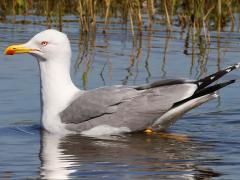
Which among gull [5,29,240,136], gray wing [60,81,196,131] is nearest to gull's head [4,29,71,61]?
gull [5,29,240,136]

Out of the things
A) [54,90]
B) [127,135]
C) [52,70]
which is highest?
[52,70]

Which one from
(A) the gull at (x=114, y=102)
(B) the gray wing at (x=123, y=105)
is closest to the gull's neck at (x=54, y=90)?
(A) the gull at (x=114, y=102)

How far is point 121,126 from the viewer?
928cm

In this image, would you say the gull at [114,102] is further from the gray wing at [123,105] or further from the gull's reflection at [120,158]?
the gull's reflection at [120,158]

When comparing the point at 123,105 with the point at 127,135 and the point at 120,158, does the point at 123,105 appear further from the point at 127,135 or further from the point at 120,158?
the point at 120,158

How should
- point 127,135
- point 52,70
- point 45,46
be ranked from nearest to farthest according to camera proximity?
point 127,135, point 45,46, point 52,70

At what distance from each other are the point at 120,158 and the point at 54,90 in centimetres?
177

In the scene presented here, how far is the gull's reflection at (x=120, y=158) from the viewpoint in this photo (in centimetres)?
743

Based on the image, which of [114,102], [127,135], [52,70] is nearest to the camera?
[114,102]

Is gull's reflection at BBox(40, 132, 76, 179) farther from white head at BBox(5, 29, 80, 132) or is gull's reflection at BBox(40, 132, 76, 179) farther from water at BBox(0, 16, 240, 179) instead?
white head at BBox(5, 29, 80, 132)

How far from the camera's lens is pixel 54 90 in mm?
9523

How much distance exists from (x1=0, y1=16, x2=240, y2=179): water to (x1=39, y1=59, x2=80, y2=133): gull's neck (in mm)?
195

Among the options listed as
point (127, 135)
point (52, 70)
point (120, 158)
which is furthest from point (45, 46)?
point (120, 158)

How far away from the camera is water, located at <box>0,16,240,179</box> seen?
7.62m
